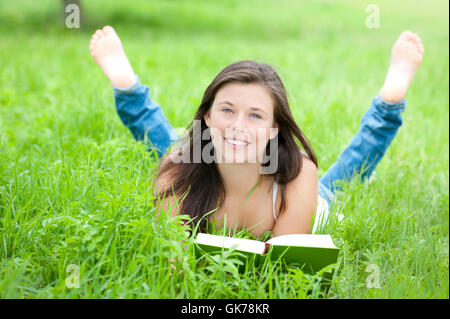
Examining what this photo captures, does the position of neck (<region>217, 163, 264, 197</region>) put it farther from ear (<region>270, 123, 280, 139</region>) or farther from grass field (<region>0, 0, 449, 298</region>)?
grass field (<region>0, 0, 449, 298</region>)

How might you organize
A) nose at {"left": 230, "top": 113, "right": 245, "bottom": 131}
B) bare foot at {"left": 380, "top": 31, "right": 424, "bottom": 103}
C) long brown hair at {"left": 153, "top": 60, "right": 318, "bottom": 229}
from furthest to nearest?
bare foot at {"left": 380, "top": 31, "right": 424, "bottom": 103}, long brown hair at {"left": 153, "top": 60, "right": 318, "bottom": 229}, nose at {"left": 230, "top": 113, "right": 245, "bottom": 131}

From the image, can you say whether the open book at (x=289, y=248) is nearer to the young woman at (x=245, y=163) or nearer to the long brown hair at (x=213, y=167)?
the young woman at (x=245, y=163)

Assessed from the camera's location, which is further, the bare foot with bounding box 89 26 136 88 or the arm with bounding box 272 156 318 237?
the bare foot with bounding box 89 26 136 88

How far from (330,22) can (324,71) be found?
4.83 meters

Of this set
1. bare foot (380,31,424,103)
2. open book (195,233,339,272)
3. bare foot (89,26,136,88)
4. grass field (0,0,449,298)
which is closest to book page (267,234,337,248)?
open book (195,233,339,272)

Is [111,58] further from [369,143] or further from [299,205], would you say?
[369,143]

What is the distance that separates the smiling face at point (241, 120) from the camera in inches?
80.1

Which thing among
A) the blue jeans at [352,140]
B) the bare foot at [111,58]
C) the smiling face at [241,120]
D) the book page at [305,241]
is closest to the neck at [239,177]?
the smiling face at [241,120]

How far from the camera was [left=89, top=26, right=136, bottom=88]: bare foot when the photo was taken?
9.86 feet

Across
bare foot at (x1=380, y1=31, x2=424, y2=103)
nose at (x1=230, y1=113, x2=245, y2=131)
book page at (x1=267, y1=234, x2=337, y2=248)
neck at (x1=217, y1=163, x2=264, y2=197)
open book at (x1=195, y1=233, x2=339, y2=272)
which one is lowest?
open book at (x1=195, y1=233, x2=339, y2=272)

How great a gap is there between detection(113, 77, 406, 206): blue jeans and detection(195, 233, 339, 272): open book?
3.24 feet

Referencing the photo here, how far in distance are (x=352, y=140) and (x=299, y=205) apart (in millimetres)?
981

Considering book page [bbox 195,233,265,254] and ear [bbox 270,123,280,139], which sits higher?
ear [bbox 270,123,280,139]
